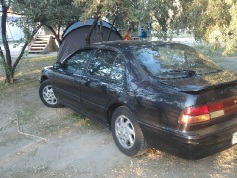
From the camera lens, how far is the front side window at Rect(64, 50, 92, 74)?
181 inches

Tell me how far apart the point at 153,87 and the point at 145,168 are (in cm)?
100

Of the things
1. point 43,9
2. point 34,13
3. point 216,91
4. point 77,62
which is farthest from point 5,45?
point 216,91

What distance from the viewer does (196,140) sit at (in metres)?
2.93

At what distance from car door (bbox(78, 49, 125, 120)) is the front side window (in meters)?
0.21

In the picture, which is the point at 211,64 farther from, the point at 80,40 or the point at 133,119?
the point at 80,40

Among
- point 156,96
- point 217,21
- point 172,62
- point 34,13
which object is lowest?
point 156,96

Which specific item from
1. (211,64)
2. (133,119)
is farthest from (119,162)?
(211,64)

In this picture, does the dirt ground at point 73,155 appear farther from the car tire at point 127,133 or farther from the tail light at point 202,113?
the tail light at point 202,113

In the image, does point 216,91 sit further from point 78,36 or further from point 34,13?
point 78,36

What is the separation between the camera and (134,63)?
3.66 meters

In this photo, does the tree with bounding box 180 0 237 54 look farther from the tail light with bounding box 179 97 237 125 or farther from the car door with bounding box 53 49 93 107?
the car door with bounding box 53 49 93 107

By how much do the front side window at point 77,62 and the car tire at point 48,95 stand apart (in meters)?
0.90

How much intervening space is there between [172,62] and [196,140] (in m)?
1.28

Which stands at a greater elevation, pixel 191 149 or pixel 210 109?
pixel 210 109
